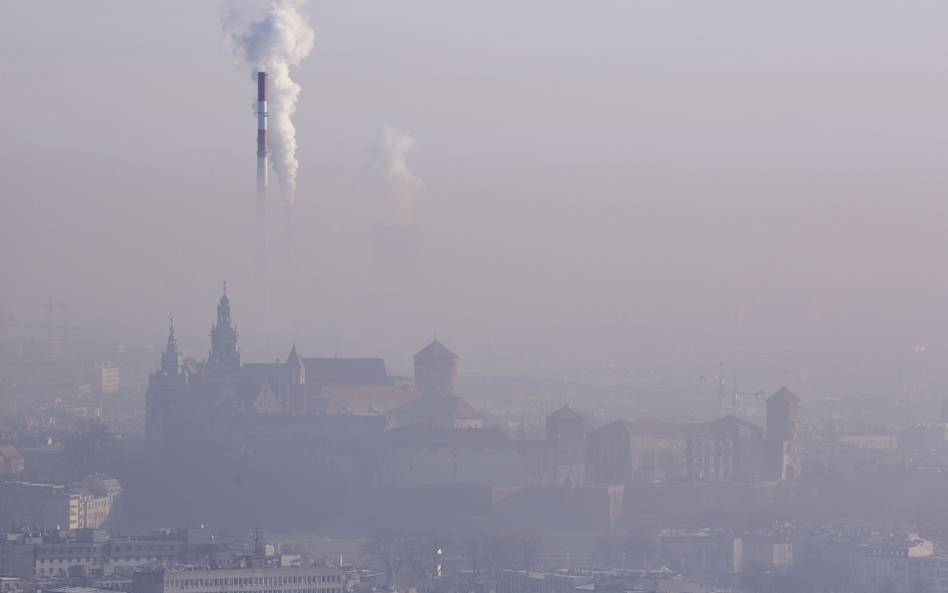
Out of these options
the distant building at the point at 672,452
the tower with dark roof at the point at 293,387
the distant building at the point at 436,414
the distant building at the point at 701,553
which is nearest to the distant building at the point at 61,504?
the tower with dark roof at the point at 293,387

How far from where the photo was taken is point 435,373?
408 feet

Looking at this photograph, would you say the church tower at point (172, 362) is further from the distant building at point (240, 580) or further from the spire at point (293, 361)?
the distant building at point (240, 580)

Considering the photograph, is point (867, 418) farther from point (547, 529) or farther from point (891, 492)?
point (547, 529)

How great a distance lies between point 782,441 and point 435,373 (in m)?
17.9

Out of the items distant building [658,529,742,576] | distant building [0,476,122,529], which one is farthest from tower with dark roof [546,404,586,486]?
distant building [0,476,122,529]

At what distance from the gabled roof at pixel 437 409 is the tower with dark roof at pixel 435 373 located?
3.27 m

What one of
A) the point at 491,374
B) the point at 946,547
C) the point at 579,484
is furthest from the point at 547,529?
the point at 491,374

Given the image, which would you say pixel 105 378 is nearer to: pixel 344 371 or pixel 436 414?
pixel 344 371

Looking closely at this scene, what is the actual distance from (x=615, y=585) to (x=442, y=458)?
4155 cm

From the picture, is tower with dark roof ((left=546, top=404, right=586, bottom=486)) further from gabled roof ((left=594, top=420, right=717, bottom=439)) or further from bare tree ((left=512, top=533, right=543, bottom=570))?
bare tree ((left=512, top=533, right=543, bottom=570))

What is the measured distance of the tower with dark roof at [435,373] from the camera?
124 metres

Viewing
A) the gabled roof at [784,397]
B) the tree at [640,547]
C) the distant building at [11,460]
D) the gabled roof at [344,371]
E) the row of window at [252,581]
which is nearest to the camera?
the row of window at [252,581]

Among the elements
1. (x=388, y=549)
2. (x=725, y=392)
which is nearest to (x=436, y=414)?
(x=388, y=549)

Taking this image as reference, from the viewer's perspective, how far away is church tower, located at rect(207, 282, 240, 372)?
113m
